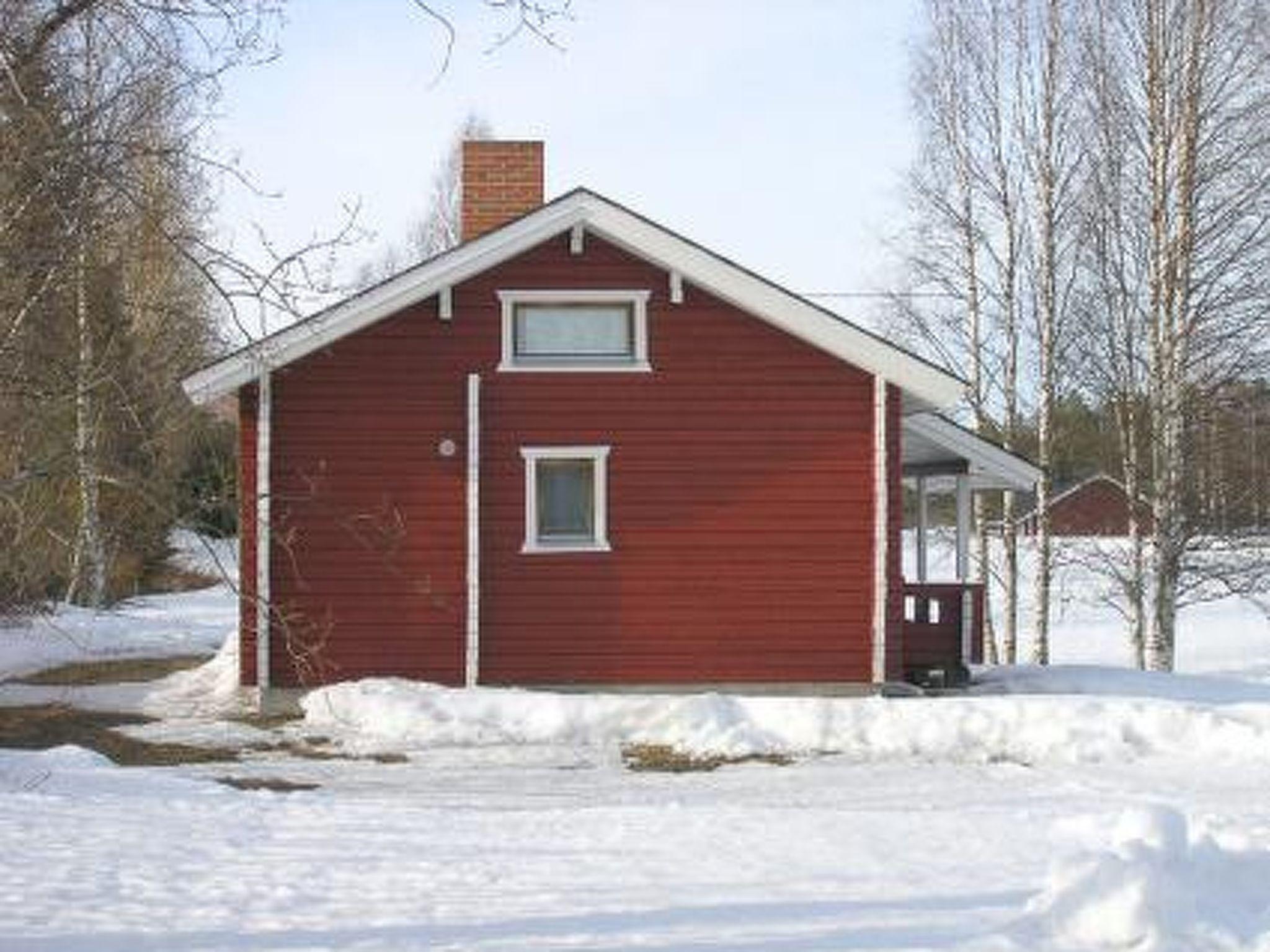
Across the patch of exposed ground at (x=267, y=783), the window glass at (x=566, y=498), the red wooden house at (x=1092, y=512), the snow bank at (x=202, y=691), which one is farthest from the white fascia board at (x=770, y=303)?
the red wooden house at (x=1092, y=512)

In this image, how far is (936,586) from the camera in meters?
19.0

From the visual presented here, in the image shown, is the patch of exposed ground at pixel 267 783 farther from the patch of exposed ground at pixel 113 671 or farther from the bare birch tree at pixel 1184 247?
the bare birch tree at pixel 1184 247

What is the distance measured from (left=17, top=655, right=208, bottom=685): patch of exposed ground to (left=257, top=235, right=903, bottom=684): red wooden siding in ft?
14.1

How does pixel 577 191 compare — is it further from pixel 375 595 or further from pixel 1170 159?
pixel 1170 159

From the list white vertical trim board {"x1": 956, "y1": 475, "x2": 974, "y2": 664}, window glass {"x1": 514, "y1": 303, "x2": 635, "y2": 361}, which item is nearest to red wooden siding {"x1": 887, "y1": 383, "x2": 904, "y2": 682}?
white vertical trim board {"x1": 956, "y1": 475, "x2": 974, "y2": 664}

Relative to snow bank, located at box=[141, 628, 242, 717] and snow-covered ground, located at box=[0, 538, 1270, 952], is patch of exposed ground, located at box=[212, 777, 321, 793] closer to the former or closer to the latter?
snow-covered ground, located at box=[0, 538, 1270, 952]

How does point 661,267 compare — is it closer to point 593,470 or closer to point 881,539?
point 593,470

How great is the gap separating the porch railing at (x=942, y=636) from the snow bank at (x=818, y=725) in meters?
3.38

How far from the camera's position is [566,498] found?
57.7 ft

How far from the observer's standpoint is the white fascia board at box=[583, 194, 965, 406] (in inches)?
674

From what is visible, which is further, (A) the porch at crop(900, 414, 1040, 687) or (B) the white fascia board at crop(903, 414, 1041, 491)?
(B) the white fascia board at crop(903, 414, 1041, 491)

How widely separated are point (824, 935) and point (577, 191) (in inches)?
452

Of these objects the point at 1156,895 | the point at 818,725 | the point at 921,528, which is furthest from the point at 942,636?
the point at 1156,895

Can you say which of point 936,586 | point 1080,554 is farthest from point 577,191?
point 1080,554
